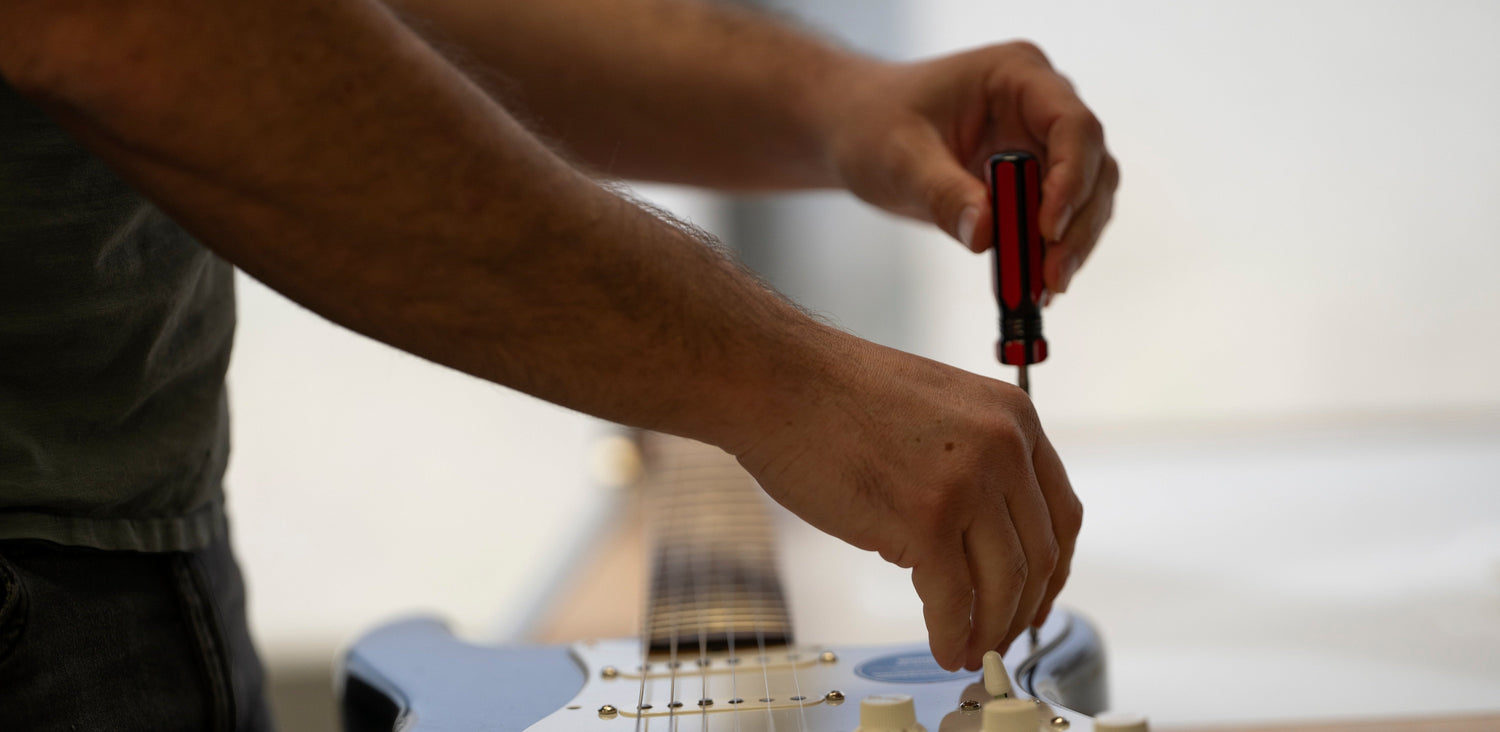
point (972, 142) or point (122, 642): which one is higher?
point (972, 142)

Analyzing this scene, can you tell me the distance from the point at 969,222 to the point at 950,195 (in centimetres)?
3

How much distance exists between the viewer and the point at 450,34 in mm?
885

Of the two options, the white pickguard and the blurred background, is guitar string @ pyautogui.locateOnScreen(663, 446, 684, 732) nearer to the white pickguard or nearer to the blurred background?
the white pickguard

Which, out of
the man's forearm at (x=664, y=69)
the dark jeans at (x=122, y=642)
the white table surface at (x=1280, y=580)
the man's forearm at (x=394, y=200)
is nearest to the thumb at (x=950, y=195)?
the man's forearm at (x=664, y=69)

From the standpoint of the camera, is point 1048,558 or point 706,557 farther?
point 706,557

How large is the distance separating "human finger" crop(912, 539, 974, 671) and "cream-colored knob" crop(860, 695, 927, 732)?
0.14 ft

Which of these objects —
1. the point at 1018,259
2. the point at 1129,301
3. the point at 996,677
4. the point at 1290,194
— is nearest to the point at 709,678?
the point at 996,677

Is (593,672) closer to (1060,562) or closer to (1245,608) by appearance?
(1060,562)

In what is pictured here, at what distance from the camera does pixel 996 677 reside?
606mm

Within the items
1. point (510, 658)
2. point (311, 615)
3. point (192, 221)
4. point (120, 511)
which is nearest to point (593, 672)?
point (510, 658)

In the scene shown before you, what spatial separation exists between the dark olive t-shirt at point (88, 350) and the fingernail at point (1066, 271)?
481mm

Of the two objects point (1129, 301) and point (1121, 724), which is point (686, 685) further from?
point (1129, 301)

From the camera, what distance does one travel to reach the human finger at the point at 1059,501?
0.59m

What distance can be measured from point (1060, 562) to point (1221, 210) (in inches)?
70.4
